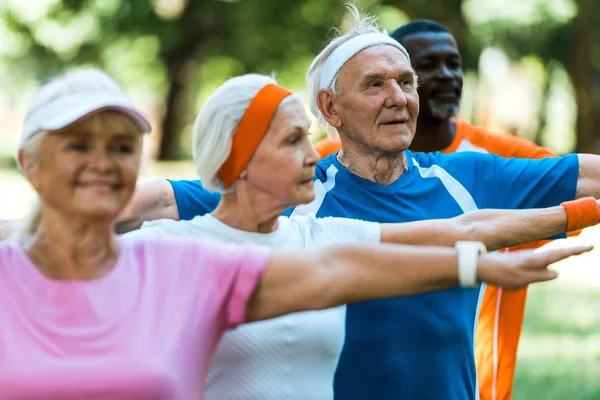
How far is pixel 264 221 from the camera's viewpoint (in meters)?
3.28

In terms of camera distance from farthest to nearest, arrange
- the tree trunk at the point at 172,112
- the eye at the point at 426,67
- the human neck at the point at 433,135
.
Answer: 1. the tree trunk at the point at 172,112
2. the eye at the point at 426,67
3. the human neck at the point at 433,135

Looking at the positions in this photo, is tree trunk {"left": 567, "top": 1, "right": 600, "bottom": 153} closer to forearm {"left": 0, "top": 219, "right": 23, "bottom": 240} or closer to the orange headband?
the orange headband

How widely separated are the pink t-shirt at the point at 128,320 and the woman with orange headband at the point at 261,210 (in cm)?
41

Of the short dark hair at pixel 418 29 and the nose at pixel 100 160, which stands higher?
the short dark hair at pixel 418 29

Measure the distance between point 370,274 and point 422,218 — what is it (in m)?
1.34

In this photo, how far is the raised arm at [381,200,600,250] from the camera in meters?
3.46

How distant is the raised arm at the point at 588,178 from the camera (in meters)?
4.01

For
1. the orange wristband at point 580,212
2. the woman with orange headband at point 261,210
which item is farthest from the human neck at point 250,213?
the orange wristband at point 580,212

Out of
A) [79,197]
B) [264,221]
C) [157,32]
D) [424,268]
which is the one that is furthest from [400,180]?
[157,32]

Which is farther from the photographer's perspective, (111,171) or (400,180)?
(400,180)

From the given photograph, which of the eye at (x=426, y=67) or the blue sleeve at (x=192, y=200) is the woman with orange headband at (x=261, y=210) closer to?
the blue sleeve at (x=192, y=200)

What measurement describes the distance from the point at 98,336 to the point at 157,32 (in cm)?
2380

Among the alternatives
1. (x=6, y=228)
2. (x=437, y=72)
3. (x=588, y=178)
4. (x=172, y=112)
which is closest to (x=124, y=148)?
(x=6, y=228)

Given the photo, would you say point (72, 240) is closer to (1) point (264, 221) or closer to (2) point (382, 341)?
(1) point (264, 221)
